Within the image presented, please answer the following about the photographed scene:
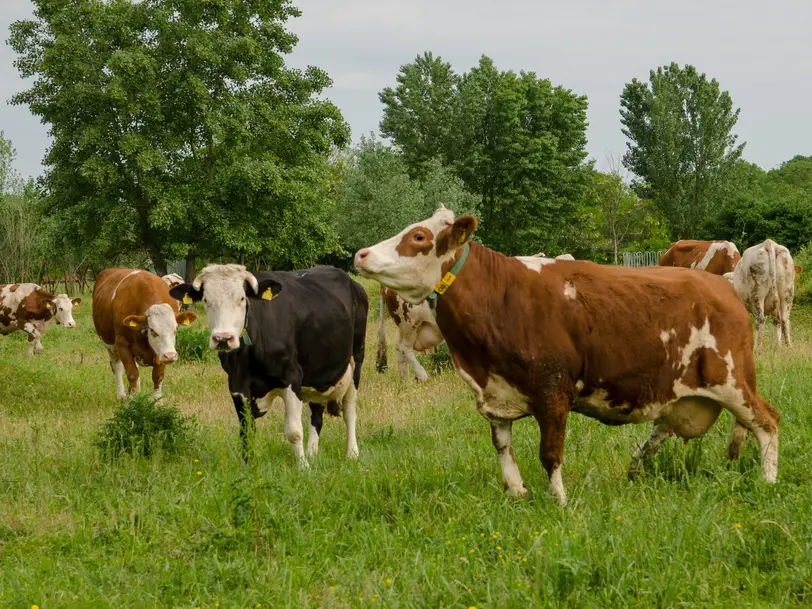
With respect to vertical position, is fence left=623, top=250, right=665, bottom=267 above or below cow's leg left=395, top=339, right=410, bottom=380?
above

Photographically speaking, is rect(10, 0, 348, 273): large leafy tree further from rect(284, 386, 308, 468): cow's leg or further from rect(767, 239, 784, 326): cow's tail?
rect(284, 386, 308, 468): cow's leg

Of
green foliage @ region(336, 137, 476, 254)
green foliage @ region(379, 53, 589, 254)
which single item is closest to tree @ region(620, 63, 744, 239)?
green foliage @ region(379, 53, 589, 254)

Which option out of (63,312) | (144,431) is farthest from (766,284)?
(63,312)

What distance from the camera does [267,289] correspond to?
699 centimetres

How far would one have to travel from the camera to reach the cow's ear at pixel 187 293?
6754 mm

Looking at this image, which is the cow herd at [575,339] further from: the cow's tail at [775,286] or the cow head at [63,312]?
the cow head at [63,312]

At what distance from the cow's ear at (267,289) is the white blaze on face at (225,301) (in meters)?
0.10

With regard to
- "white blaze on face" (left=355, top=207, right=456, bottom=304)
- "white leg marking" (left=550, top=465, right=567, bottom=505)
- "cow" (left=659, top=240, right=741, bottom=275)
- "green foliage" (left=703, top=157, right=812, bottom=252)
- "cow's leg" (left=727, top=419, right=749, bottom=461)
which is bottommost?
"white leg marking" (left=550, top=465, right=567, bottom=505)

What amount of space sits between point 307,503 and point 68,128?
30.3 m

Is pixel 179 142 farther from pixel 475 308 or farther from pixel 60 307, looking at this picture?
pixel 475 308

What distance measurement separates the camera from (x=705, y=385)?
5.25 m

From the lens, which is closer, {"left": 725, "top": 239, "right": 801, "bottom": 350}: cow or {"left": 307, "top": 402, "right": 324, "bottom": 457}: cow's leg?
{"left": 307, "top": 402, "right": 324, "bottom": 457}: cow's leg

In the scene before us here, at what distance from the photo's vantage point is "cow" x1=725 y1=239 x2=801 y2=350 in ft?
43.4

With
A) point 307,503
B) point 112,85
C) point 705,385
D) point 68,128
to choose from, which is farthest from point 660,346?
point 68,128
